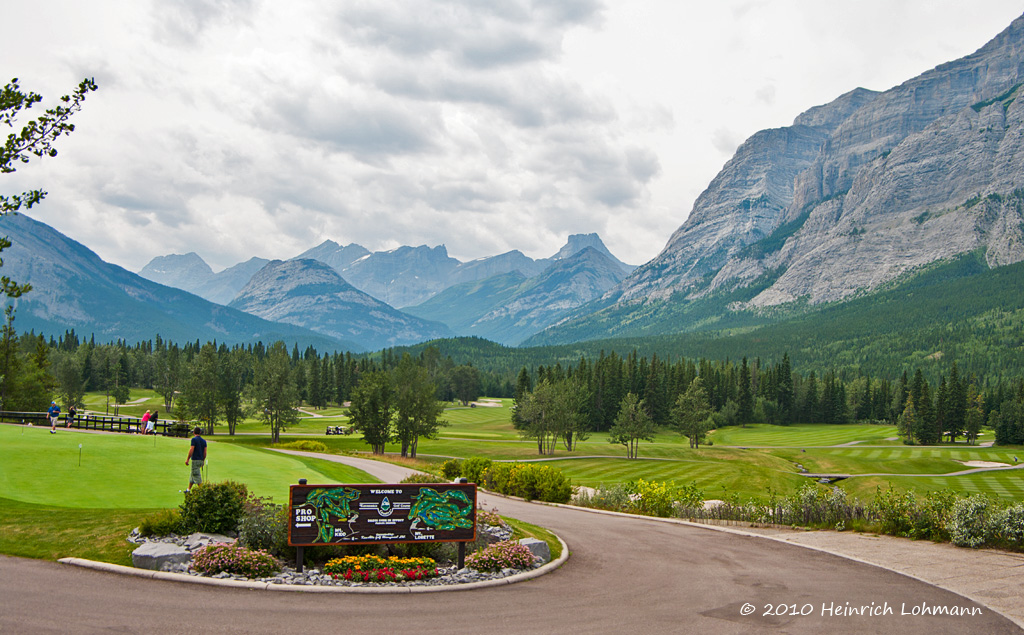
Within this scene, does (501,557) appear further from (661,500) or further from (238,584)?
(661,500)

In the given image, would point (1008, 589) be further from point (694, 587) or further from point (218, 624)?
point (218, 624)

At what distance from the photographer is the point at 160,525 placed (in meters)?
16.3

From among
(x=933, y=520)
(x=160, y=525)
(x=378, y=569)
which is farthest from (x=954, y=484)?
(x=160, y=525)

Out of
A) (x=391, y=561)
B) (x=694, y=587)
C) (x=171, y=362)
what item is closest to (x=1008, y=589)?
(x=694, y=587)

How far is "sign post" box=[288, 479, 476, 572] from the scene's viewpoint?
15602 mm

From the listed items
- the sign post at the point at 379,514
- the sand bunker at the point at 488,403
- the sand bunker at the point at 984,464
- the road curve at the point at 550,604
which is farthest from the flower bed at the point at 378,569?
the sand bunker at the point at 488,403

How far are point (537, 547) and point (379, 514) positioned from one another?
4965 mm

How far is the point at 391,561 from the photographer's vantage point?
15938 millimetres

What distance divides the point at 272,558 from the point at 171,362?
5694 inches

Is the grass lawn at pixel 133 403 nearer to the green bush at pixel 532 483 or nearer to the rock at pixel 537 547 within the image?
the green bush at pixel 532 483

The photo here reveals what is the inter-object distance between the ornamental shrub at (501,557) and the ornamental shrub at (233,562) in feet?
17.1

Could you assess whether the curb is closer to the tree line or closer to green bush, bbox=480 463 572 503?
green bush, bbox=480 463 572 503

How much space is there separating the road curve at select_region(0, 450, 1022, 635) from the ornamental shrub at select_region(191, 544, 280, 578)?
83 cm

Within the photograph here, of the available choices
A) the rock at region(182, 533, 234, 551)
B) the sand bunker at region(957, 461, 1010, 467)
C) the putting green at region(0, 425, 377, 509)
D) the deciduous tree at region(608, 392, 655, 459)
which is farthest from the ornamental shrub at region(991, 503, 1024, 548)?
the sand bunker at region(957, 461, 1010, 467)
